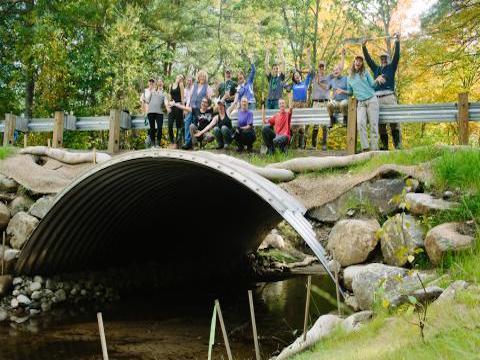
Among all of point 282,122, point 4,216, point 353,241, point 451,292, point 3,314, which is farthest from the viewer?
point 4,216

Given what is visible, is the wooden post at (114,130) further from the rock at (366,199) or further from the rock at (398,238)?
the rock at (398,238)

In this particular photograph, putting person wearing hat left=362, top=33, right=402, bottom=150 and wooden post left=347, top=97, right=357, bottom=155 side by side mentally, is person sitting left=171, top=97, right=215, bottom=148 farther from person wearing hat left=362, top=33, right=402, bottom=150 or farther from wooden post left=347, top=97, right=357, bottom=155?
person wearing hat left=362, top=33, right=402, bottom=150

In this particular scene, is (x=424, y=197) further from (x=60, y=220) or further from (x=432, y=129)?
(x=432, y=129)

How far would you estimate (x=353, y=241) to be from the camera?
311 inches

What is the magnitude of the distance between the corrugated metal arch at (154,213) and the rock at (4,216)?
93 centimetres

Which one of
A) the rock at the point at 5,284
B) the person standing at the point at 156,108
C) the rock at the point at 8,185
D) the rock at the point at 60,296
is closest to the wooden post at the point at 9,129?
the rock at the point at 8,185

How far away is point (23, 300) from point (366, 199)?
23.8ft

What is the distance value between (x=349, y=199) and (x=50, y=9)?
17.2 m

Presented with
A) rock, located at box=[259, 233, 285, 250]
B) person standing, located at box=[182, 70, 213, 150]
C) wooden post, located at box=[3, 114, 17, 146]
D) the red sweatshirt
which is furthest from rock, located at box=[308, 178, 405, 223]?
rock, located at box=[259, 233, 285, 250]

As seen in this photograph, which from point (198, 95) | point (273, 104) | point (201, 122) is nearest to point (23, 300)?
point (201, 122)

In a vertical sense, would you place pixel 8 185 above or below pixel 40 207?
above

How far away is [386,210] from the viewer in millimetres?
8289

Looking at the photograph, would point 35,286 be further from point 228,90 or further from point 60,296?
point 228,90

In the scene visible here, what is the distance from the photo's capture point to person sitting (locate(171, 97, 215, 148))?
1236 cm
